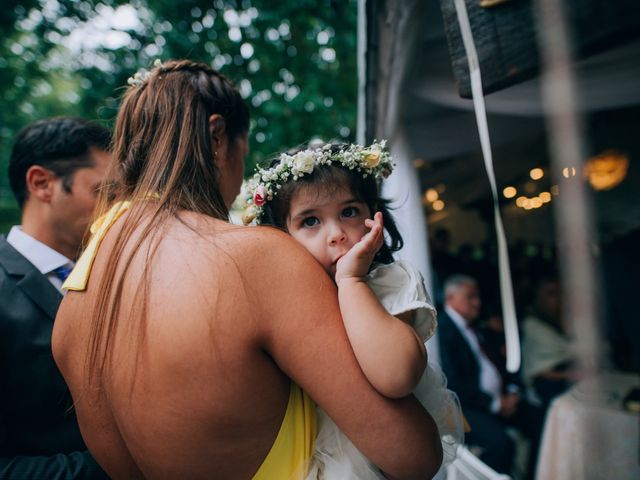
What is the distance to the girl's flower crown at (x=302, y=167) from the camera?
5.80ft

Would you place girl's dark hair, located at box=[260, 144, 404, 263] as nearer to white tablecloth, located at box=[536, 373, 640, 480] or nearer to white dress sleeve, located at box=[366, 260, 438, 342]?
white dress sleeve, located at box=[366, 260, 438, 342]

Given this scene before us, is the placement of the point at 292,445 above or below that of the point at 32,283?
below

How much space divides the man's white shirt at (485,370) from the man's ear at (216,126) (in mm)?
3694

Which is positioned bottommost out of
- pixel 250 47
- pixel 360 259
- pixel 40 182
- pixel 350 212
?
pixel 360 259

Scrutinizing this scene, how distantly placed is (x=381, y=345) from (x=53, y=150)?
1.90 m

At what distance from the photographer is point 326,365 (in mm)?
1185

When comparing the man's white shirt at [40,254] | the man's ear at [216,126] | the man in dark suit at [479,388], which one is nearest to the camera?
the man's ear at [216,126]

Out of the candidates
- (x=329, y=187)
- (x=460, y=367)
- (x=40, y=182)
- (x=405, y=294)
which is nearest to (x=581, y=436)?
(x=460, y=367)

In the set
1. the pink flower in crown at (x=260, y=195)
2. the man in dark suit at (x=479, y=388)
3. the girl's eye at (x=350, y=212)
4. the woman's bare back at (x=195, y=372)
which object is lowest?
the man in dark suit at (x=479, y=388)

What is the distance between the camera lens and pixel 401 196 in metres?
3.94

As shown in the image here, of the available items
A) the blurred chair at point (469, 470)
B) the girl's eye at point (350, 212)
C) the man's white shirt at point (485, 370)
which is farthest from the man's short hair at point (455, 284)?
the girl's eye at point (350, 212)

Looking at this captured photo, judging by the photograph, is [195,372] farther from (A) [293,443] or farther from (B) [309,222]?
(B) [309,222]

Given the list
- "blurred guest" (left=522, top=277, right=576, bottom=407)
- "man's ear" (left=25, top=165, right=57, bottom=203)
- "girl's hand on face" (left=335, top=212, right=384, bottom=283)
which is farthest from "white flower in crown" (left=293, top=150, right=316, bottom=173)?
"blurred guest" (left=522, top=277, right=576, bottom=407)

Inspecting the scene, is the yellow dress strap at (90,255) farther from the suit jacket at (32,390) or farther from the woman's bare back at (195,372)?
the suit jacket at (32,390)
